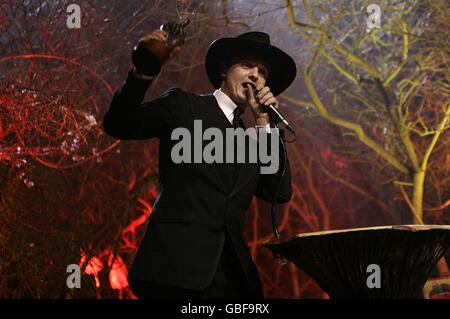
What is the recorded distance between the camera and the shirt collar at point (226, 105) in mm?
2438

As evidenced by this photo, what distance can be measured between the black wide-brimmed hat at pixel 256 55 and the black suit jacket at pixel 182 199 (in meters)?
0.36

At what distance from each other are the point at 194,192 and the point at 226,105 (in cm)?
50

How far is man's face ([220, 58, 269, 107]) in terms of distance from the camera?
2457 mm

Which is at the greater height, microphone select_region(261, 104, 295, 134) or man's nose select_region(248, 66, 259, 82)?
man's nose select_region(248, 66, 259, 82)

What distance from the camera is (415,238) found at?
6.54ft

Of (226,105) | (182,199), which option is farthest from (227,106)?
(182,199)

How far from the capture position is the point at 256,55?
2557 millimetres

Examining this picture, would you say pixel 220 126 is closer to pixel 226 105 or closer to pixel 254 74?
pixel 226 105

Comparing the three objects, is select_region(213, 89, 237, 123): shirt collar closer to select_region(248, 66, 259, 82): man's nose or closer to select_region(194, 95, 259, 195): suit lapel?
select_region(194, 95, 259, 195): suit lapel

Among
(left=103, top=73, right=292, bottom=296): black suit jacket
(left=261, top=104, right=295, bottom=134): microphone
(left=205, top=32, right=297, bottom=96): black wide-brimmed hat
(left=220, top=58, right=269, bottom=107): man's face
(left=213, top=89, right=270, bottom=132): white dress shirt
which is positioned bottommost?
(left=103, top=73, right=292, bottom=296): black suit jacket

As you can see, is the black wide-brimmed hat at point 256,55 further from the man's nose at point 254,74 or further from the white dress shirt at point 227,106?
the white dress shirt at point 227,106

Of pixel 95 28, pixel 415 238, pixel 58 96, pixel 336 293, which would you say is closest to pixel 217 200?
pixel 336 293

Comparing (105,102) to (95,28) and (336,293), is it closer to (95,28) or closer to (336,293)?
(95,28)

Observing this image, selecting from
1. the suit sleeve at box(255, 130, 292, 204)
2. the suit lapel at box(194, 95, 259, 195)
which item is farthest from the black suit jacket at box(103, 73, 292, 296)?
the suit sleeve at box(255, 130, 292, 204)
